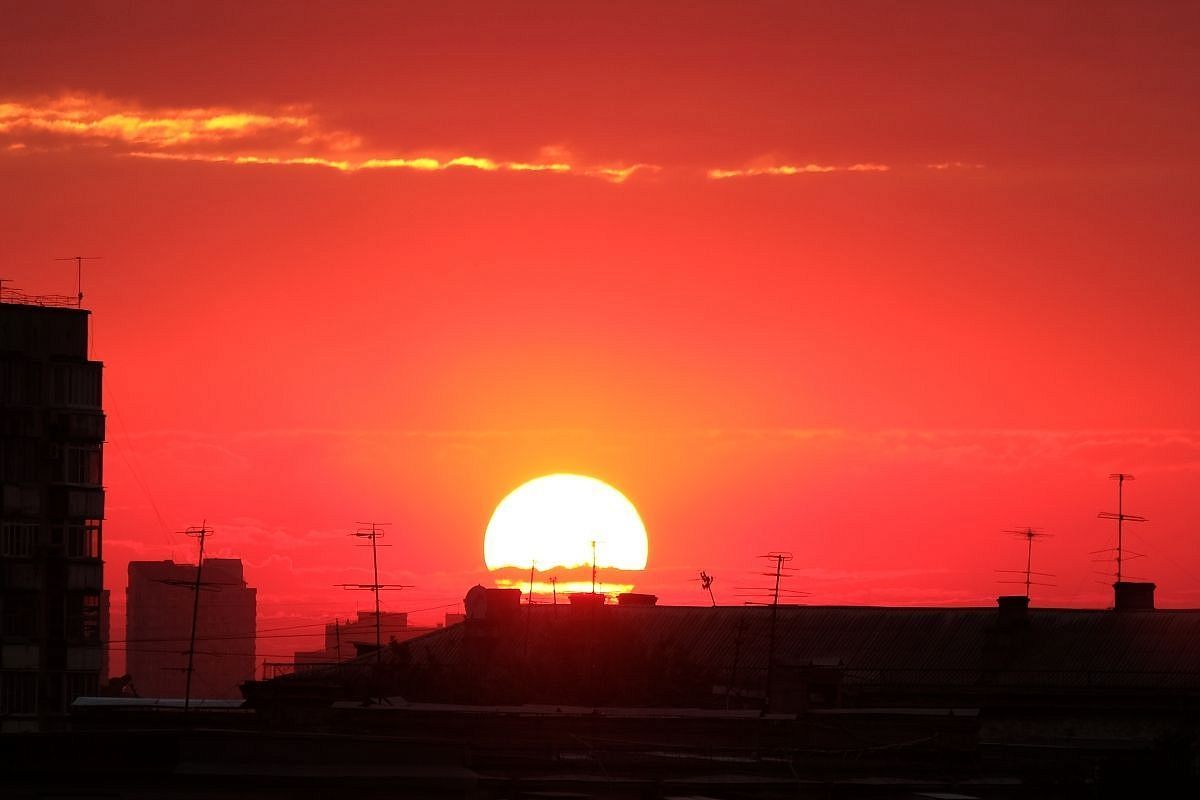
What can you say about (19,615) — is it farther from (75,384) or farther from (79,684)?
(75,384)

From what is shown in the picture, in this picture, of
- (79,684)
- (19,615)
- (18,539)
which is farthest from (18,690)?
(18,539)

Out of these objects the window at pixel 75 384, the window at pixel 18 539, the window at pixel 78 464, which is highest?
the window at pixel 75 384

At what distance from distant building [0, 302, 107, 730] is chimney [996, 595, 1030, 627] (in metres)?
50.7

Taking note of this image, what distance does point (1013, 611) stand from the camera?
106438mm

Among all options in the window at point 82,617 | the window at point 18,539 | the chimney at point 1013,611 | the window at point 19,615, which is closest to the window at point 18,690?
the window at point 19,615

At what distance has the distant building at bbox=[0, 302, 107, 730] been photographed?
375ft

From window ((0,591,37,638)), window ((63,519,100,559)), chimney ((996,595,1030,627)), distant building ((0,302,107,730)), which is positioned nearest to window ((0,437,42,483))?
distant building ((0,302,107,730))

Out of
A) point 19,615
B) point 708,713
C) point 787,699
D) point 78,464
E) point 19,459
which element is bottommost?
point 787,699

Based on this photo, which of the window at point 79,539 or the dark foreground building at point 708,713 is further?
the window at point 79,539

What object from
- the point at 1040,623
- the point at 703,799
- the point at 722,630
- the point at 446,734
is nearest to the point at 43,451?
the point at 722,630

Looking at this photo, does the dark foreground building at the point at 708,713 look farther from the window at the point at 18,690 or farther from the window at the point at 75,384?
the window at the point at 75,384

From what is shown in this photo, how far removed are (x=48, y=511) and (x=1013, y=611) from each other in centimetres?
5491

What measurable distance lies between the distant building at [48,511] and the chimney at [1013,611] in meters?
50.7

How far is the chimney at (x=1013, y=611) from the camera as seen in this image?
105812 millimetres
